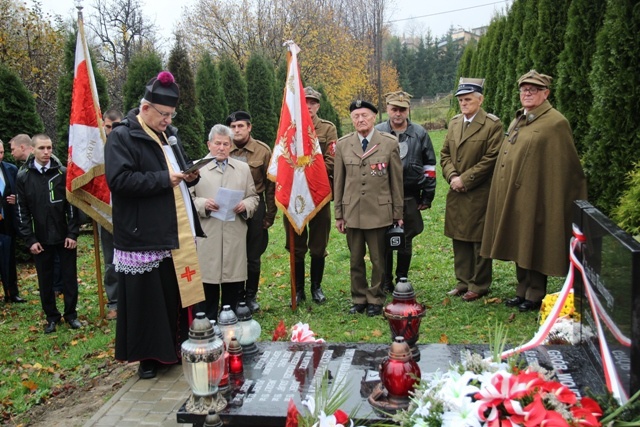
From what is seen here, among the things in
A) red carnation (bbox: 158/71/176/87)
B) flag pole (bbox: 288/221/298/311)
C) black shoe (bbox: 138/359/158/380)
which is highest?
red carnation (bbox: 158/71/176/87)

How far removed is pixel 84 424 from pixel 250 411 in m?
1.67

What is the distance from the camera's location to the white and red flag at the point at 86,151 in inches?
249

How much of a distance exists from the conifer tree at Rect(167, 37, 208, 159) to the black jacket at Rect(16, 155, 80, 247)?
280 inches

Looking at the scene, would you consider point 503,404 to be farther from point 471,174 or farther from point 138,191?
point 471,174

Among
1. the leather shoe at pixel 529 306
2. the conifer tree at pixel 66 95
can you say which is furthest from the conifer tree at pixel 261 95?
the leather shoe at pixel 529 306

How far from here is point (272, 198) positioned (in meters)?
6.77

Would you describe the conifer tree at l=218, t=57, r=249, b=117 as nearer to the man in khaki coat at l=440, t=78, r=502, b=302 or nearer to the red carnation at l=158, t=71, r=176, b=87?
the man in khaki coat at l=440, t=78, r=502, b=302

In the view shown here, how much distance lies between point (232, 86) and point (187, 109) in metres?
4.79

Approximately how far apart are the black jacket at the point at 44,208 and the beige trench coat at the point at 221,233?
1.57m

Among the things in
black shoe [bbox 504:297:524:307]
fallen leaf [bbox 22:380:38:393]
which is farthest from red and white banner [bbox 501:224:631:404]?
fallen leaf [bbox 22:380:38:393]

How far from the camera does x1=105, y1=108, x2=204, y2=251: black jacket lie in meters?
4.69

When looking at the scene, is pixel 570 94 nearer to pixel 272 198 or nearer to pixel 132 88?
pixel 272 198

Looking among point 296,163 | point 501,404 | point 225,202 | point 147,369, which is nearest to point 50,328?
point 147,369

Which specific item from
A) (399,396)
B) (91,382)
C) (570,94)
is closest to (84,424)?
(91,382)
